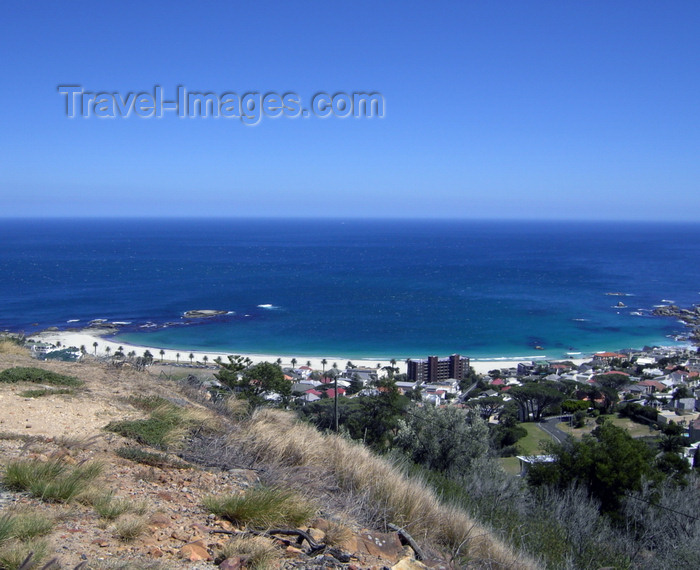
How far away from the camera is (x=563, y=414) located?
24453mm

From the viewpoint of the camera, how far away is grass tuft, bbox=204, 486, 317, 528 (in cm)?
377

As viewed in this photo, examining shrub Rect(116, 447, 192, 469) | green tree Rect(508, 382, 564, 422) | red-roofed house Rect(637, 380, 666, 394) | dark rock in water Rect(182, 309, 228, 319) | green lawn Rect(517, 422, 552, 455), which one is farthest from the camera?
dark rock in water Rect(182, 309, 228, 319)

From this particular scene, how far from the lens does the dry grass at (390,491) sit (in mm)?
4270

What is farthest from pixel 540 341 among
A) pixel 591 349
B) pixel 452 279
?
pixel 452 279

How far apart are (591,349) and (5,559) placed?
4346 centimetres

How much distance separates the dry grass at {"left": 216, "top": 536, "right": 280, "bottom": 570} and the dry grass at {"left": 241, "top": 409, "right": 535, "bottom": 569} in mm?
1363

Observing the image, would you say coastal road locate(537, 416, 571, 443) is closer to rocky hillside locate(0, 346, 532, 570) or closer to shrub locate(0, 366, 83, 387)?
rocky hillside locate(0, 346, 532, 570)

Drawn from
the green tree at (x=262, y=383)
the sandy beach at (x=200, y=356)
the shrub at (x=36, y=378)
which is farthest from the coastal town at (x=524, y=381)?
the shrub at (x=36, y=378)

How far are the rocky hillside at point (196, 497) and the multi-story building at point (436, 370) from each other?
2610 centimetres

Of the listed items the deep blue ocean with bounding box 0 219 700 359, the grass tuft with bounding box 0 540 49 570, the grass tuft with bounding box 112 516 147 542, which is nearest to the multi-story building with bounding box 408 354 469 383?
the deep blue ocean with bounding box 0 219 700 359

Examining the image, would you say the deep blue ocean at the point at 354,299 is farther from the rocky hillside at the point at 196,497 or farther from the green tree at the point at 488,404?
the rocky hillside at the point at 196,497

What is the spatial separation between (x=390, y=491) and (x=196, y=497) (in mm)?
1667

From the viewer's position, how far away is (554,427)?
21.8 meters

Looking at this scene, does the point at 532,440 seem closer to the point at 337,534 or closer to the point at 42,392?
the point at 42,392
